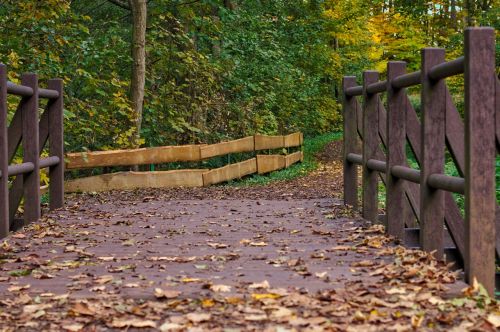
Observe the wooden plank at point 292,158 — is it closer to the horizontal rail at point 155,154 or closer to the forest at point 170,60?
the forest at point 170,60

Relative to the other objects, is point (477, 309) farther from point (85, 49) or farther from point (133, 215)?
point (85, 49)

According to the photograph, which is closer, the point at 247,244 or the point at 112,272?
the point at 112,272

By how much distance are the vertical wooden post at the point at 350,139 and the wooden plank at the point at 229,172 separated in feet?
20.8

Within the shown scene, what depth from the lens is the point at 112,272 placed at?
16.9ft

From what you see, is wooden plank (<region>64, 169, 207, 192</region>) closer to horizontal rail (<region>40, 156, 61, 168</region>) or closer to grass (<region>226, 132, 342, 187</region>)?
grass (<region>226, 132, 342, 187</region>)

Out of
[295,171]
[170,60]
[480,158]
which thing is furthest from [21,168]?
[295,171]

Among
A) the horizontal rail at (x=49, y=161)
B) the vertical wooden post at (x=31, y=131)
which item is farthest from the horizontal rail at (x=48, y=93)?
the horizontal rail at (x=49, y=161)

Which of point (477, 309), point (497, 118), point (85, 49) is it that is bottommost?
point (477, 309)

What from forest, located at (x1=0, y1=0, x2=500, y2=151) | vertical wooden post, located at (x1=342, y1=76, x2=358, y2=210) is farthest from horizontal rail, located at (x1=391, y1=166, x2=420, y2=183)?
forest, located at (x1=0, y1=0, x2=500, y2=151)

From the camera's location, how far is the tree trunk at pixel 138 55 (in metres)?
15.4

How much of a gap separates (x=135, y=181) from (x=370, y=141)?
703 centimetres

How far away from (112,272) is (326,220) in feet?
10.9

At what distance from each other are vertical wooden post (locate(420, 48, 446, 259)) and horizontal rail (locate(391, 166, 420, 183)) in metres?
0.24

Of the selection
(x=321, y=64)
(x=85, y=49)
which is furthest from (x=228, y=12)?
(x=321, y=64)
